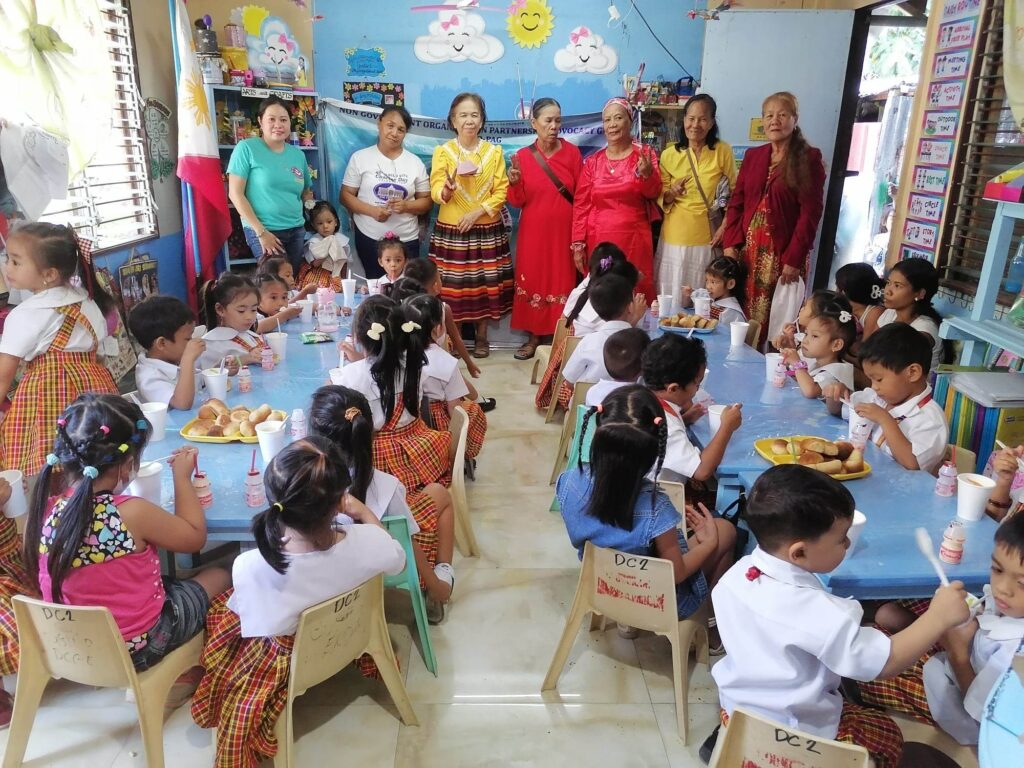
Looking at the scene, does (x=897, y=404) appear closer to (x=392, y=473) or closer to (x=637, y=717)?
(x=637, y=717)

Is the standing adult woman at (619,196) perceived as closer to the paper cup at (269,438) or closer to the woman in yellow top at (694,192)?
the woman in yellow top at (694,192)

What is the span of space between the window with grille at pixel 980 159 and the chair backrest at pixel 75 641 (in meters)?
3.96

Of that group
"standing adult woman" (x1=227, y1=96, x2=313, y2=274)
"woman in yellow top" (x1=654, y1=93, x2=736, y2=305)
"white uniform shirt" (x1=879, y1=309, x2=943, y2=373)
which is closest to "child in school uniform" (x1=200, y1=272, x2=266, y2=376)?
"standing adult woman" (x1=227, y1=96, x2=313, y2=274)

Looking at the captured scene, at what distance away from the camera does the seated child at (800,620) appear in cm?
142

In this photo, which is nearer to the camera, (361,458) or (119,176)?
(361,458)

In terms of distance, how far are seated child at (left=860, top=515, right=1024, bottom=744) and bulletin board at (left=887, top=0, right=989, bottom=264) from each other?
10.3 ft

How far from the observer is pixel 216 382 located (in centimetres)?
264

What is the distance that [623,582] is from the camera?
203cm

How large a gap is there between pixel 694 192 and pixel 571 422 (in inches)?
97.1

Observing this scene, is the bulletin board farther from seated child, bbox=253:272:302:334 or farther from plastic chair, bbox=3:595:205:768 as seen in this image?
plastic chair, bbox=3:595:205:768

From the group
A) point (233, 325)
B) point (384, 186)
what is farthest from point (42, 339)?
point (384, 186)

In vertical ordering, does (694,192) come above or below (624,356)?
above

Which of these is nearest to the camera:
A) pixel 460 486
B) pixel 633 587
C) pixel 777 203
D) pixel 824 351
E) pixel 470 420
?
pixel 633 587

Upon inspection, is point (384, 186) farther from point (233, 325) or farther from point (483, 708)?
point (483, 708)
